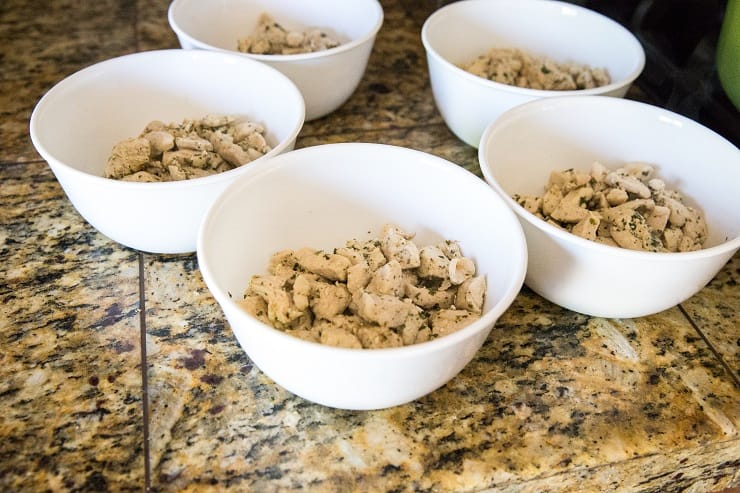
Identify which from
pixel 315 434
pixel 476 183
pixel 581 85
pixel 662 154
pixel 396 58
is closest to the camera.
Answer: pixel 315 434

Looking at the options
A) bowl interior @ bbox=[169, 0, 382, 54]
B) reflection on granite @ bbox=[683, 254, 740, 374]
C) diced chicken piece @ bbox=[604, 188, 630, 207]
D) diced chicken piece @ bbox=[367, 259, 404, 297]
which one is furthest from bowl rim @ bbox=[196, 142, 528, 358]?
bowl interior @ bbox=[169, 0, 382, 54]

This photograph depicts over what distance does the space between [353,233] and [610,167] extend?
16.5 inches

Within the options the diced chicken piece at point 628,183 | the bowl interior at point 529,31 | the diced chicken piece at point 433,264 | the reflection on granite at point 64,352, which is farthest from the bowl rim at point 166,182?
the diced chicken piece at point 628,183

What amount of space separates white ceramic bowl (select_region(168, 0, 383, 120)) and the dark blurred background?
0.48 m

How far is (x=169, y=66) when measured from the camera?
104 centimetres

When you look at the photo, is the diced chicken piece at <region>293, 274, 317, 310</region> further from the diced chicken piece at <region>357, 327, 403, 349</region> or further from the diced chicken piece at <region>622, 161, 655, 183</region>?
the diced chicken piece at <region>622, 161, 655, 183</region>

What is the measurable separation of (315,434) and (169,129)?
21.0 inches

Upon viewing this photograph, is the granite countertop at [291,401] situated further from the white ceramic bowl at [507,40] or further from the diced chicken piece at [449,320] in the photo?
the white ceramic bowl at [507,40]

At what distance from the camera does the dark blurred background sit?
1078mm

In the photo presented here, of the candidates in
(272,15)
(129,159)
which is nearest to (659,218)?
(129,159)

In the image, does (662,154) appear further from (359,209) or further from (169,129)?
(169,129)

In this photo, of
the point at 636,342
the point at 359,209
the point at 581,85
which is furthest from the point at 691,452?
the point at 581,85

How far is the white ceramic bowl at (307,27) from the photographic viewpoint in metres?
1.05

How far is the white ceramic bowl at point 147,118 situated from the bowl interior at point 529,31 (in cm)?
34
